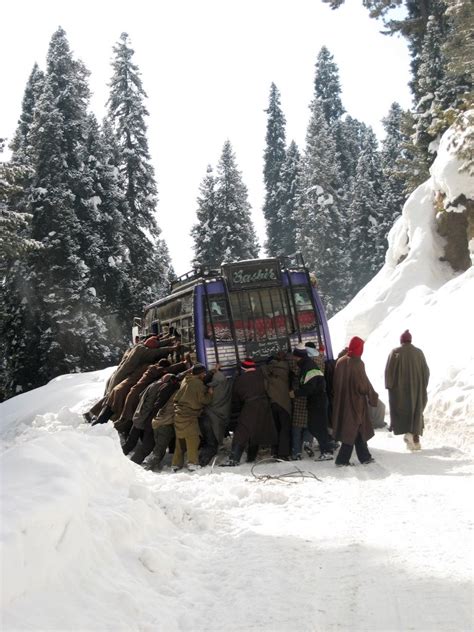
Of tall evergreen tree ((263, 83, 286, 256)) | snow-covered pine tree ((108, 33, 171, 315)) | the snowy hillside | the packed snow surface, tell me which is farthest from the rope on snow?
tall evergreen tree ((263, 83, 286, 256))

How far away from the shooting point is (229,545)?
5332 mm

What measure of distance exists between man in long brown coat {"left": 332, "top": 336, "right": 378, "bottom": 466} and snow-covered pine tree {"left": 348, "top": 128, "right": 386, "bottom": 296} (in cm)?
3989

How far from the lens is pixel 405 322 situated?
2008 cm

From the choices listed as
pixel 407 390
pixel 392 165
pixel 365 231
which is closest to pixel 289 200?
pixel 392 165

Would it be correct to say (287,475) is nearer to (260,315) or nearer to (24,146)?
(260,315)

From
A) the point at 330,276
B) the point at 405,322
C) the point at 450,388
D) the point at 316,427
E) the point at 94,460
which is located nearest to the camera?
the point at 94,460

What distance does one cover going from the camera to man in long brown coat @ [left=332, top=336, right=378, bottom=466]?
8719mm

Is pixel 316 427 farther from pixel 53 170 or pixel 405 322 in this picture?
pixel 53 170

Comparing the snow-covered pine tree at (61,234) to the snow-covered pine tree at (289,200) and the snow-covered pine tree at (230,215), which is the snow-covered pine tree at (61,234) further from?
the snow-covered pine tree at (289,200)

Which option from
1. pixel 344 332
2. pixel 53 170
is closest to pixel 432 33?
pixel 344 332

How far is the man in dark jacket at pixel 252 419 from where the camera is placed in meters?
9.59

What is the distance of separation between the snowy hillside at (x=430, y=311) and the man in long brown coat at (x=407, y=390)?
921mm

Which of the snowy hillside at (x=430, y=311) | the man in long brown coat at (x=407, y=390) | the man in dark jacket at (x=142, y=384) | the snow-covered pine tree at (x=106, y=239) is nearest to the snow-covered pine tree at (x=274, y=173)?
the snow-covered pine tree at (x=106, y=239)

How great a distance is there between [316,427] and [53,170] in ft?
75.1
